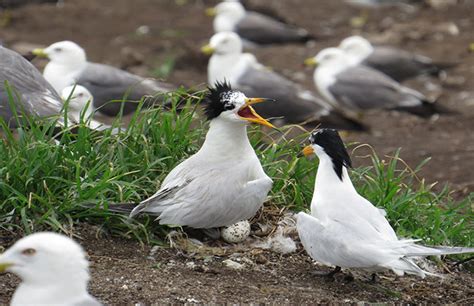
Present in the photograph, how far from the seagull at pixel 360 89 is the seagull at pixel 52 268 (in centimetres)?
792

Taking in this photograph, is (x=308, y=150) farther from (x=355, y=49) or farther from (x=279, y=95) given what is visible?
(x=355, y=49)

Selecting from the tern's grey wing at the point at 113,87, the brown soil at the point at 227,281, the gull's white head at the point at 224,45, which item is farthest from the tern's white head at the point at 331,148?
the gull's white head at the point at 224,45

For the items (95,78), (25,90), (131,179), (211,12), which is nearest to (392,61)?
(211,12)

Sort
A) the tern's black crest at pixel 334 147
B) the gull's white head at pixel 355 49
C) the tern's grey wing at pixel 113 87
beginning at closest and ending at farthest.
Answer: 1. the tern's black crest at pixel 334 147
2. the tern's grey wing at pixel 113 87
3. the gull's white head at pixel 355 49

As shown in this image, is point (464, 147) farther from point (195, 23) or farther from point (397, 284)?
point (195, 23)

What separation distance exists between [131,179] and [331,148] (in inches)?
45.9

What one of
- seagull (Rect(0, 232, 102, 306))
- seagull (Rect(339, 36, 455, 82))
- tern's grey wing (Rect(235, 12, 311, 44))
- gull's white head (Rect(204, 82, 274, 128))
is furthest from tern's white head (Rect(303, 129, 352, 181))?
tern's grey wing (Rect(235, 12, 311, 44))

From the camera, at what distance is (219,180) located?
18.8 feet

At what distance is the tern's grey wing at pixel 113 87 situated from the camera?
8.94 m

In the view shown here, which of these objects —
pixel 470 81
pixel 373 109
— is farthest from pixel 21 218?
pixel 470 81

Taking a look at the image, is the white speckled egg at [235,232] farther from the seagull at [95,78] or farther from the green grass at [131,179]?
the seagull at [95,78]

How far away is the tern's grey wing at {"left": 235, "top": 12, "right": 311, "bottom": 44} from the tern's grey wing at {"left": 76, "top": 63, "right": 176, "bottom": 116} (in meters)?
5.40

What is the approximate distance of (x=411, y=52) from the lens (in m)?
14.0

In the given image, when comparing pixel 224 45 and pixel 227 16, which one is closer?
pixel 224 45
